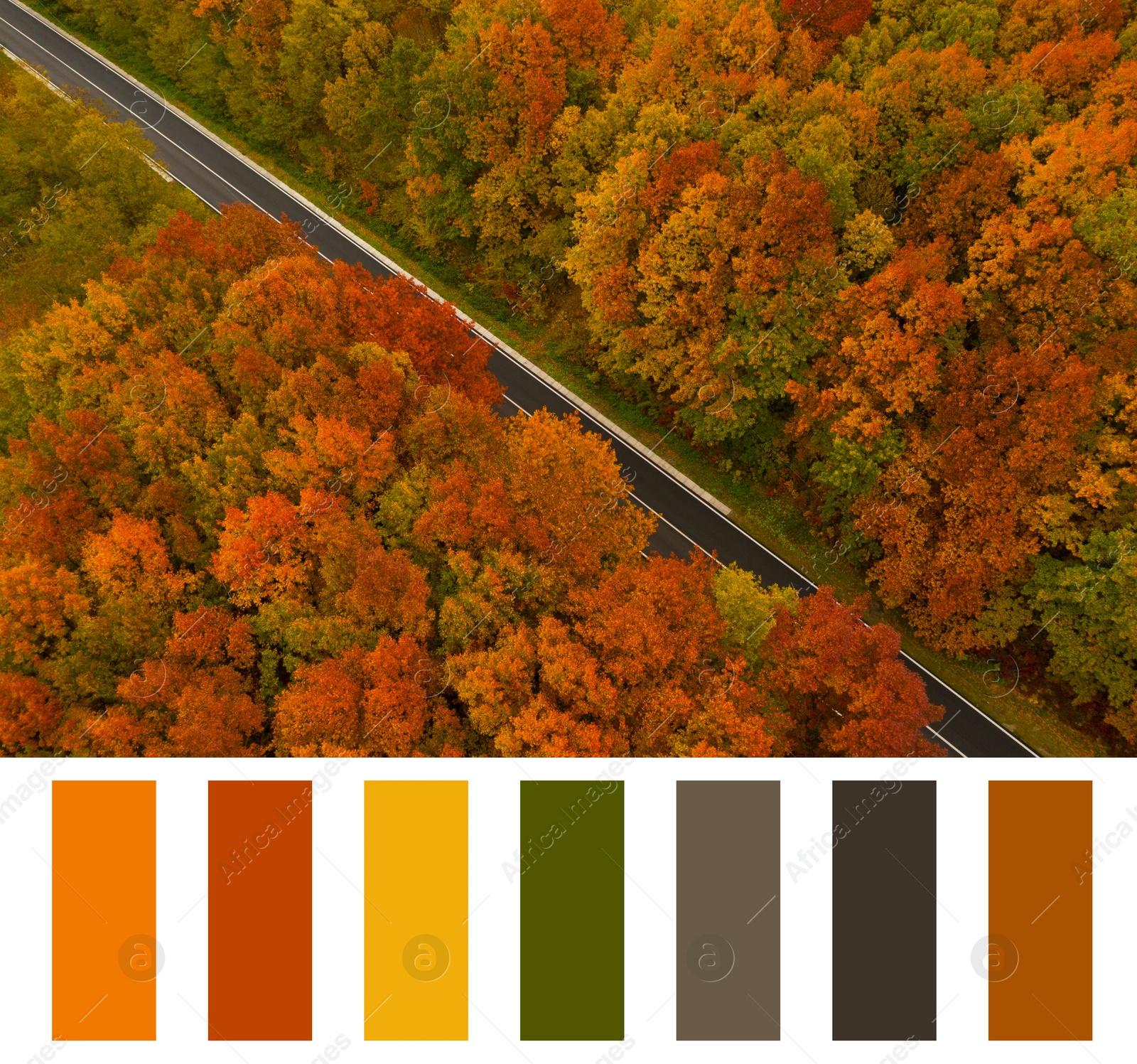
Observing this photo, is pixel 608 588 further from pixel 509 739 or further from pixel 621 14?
pixel 621 14

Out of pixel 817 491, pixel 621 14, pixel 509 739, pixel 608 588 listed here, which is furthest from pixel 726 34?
pixel 509 739

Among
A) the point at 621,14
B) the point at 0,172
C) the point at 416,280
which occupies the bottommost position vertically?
the point at 416,280

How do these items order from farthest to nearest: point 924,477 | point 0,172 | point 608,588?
1. point 0,172
2. point 924,477
3. point 608,588

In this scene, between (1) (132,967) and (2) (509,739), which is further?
(2) (509,739)

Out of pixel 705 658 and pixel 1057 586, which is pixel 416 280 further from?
pixel 1057 586

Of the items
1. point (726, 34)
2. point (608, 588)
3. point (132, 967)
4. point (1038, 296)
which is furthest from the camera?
point (726, 34)

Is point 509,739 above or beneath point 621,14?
beneath
